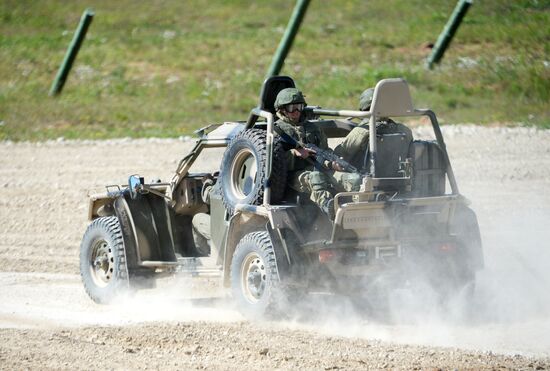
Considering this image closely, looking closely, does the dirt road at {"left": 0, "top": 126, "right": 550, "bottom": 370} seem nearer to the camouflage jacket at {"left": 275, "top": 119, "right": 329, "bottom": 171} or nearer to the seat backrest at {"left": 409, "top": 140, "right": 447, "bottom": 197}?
the seat backrest at {"left": 409, "top": 140, "right": 447, "bottom": 197}

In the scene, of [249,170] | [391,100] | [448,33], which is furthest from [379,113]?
[448,33]

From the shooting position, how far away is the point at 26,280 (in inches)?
512

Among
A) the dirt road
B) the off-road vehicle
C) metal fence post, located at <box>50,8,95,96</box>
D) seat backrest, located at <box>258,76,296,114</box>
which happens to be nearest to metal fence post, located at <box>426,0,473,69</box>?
the dirt road

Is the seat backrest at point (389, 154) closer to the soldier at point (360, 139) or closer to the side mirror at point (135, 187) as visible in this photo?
the soldier at point (360, 139)

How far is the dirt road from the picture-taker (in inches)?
348

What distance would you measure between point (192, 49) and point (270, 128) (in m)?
14.7

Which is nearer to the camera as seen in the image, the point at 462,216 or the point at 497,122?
the point at 462,216

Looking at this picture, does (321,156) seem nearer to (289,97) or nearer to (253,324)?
(289,97)

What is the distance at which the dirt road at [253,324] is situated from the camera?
8.84 metres

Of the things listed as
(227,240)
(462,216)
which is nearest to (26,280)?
(227,240)

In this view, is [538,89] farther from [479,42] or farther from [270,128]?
[270,128]

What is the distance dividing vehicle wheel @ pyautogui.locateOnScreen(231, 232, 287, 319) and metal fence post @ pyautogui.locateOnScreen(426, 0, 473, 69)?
39.8ft

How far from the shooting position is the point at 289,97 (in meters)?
10.7

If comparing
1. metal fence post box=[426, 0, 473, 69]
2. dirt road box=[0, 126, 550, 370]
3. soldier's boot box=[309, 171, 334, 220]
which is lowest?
dirt road box=[0, 126, 550, 370]
